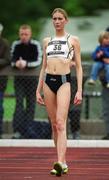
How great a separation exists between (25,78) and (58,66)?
3338mm

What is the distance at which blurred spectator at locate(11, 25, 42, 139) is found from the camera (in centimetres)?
1346

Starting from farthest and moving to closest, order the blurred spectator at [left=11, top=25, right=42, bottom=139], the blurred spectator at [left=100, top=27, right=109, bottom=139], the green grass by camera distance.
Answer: the green grass < the blurred spectator at [left=11, top=25, right=42, bottom=139] < the blurred spectator at [left=100, top=27, right=109, bottom=139]

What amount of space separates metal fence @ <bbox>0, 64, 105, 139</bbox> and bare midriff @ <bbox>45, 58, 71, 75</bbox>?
293 centimetres

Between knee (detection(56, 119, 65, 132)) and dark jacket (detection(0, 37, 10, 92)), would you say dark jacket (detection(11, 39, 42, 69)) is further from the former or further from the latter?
knee (detection(56, 119, 65, 132))

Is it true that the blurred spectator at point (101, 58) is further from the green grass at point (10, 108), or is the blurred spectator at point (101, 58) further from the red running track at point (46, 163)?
the red running track at point (46, 163)

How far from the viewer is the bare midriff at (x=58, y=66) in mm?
10242

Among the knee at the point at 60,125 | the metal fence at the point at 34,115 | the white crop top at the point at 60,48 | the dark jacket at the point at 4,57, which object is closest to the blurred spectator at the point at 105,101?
the metal fence at the point at 34,115

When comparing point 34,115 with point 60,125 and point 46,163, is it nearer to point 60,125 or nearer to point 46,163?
point 46,163

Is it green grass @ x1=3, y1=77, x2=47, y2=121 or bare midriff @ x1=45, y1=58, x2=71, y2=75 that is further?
green grass @ x1=3, y1=77, x2=47, y2=121

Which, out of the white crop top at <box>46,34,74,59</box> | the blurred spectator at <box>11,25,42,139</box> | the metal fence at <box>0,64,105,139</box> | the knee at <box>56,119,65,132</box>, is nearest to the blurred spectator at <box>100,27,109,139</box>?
the metal fence at <box>0,64,105,139</box>

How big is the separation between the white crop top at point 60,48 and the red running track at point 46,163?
1469mm

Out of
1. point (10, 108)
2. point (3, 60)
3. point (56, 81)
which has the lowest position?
point (10, 108)

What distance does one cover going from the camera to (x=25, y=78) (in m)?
13.6

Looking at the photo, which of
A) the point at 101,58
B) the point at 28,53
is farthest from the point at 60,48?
the point at 28,53
